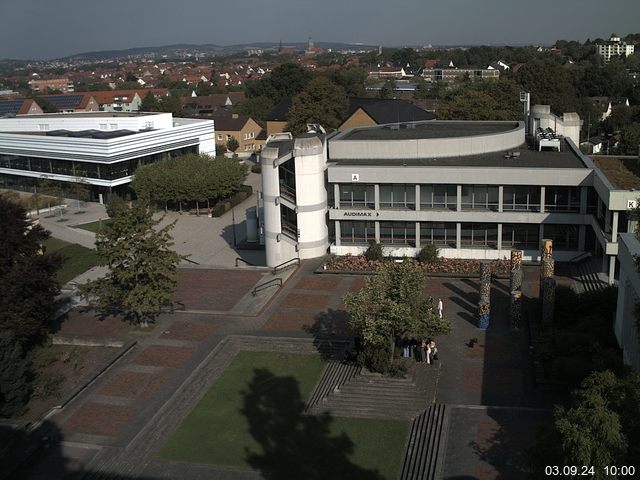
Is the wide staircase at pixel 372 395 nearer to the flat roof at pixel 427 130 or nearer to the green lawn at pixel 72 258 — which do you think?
the green lawn at pixel 72 258

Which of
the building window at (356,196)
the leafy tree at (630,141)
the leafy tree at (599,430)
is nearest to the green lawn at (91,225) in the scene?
the building window at (356,196)

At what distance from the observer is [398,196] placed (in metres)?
41.2

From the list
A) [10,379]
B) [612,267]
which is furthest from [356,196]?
[10,379]

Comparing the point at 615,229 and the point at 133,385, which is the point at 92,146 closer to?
the point at 133,385

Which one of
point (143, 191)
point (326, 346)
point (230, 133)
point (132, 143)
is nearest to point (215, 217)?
point (143, 191)

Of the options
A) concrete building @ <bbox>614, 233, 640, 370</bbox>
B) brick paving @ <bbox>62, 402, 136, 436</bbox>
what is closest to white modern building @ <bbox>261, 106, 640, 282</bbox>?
concrete building @ <bbox>614, 233, 640, 370</bbox>

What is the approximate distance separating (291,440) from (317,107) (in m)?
59.9

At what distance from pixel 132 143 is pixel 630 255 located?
173 ft

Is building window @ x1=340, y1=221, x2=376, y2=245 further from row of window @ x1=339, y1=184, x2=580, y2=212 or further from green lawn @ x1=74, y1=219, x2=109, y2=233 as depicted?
green lawn @ x1=74, y1=219, x2=109, y2=233

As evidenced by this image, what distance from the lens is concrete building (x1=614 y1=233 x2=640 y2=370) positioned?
22.9 m

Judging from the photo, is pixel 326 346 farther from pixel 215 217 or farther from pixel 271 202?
pixel 215 217

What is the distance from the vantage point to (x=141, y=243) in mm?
30812

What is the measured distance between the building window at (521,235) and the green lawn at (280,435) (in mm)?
17532

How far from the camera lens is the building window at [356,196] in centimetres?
4153
